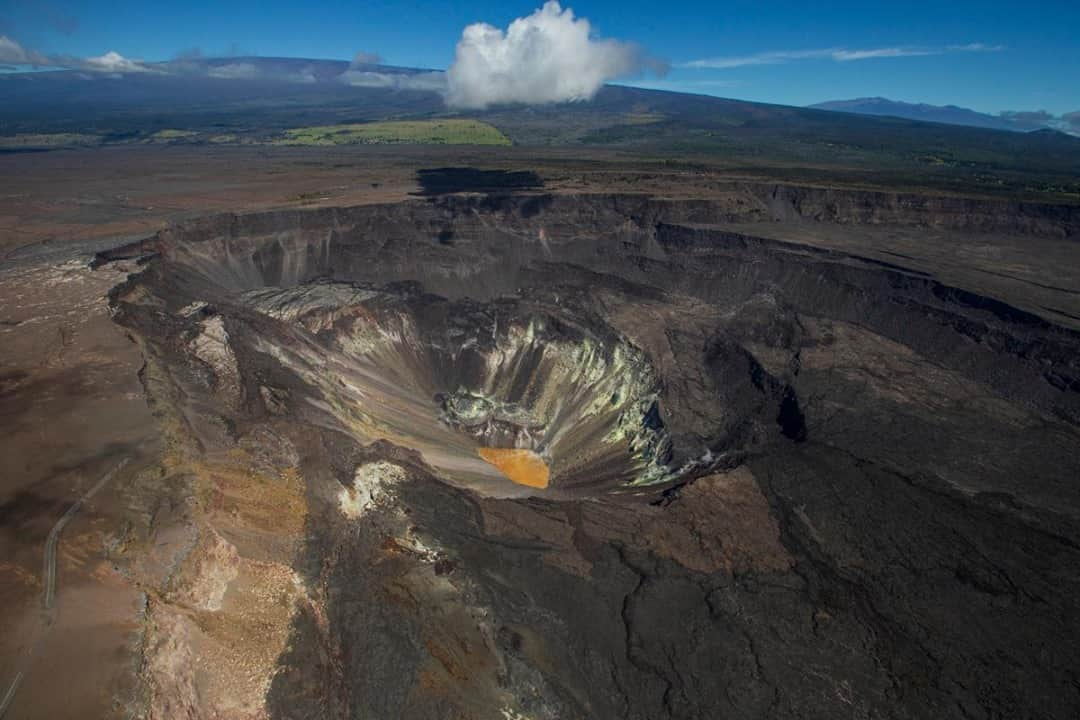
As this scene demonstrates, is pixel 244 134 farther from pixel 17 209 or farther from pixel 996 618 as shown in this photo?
pixel 996 618

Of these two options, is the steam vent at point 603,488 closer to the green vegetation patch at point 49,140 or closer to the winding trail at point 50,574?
the winding trail at point 50,574

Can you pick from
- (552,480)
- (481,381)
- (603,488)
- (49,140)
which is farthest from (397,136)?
(603,488)

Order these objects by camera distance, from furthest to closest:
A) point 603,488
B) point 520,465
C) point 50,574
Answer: point 520,465 < point 603,488 < point 50,574

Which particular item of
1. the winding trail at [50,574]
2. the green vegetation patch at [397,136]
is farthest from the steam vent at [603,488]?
the green vegetation patch at [397,136]

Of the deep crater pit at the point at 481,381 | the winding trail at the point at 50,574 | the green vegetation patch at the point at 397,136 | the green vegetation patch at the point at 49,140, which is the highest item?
the green vegetation patch at the point at 397,136

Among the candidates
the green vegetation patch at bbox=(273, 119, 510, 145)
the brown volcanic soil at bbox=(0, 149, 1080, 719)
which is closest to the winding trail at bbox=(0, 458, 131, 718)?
the brown volcanic soil at bbox=(0, 149, 1080, 719)

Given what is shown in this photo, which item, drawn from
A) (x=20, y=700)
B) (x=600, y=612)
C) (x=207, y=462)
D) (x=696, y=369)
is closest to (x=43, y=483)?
(x=207, y=462)

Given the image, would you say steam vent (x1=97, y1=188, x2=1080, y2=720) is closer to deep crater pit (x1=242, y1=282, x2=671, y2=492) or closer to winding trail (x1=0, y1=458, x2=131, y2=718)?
deep crater pit (x1=242, y1=282, x2=671, y2=492)

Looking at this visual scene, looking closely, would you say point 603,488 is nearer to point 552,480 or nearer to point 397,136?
point 552,480
